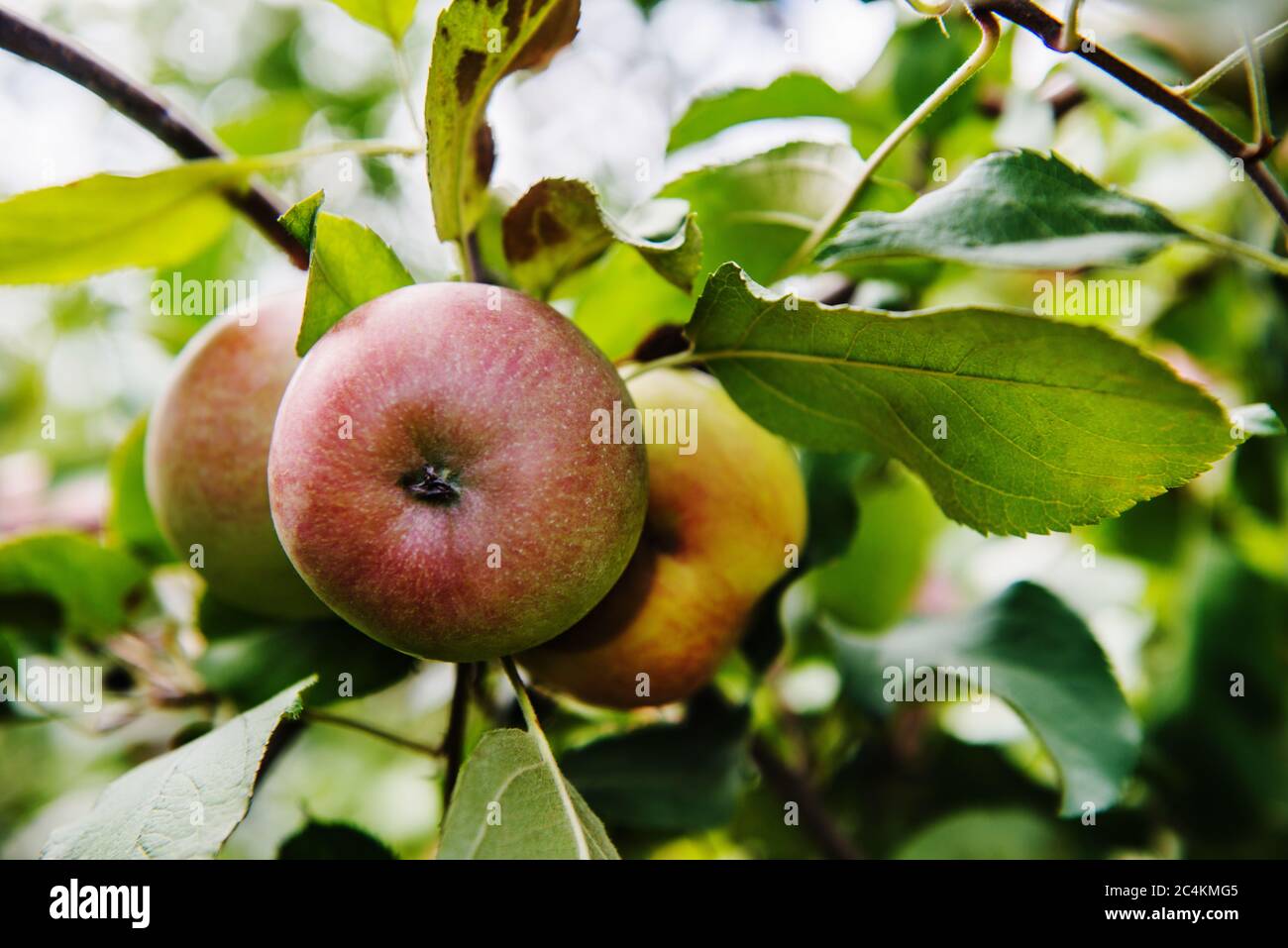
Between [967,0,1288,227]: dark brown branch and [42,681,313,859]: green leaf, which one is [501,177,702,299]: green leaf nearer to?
[967,0,1288,227]: dark brown branch

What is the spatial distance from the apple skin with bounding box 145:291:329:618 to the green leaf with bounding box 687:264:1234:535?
0.37 metres

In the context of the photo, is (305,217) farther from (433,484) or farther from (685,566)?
(685,566)

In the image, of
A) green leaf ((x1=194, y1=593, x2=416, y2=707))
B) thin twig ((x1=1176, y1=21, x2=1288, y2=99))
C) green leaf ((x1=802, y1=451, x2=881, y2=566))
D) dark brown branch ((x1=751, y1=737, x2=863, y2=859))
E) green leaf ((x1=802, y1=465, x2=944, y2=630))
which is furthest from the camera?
green leaf ((x1=802, y1=465, x2=944, y2=630))

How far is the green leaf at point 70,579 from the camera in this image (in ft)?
3.23

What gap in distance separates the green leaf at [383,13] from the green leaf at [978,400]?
0.41 m

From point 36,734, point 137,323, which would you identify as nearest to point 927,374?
point 137,323

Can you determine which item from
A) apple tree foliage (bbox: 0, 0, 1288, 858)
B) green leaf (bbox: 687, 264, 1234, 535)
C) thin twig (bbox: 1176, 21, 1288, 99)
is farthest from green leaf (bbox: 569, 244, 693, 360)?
thin twig (bbox: 1176, 21, 1288, 99)

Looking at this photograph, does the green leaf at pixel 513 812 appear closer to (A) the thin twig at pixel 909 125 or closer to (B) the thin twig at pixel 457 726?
(B) the thin twig at pixel 457 726

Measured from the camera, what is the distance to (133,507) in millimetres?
1056

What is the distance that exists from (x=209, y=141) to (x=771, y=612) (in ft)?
2.28

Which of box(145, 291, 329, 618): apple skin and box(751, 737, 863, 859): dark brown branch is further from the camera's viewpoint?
box(751, 737, 863, 859): dark brown branch

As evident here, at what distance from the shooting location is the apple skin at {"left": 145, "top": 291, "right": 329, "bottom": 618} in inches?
30.7

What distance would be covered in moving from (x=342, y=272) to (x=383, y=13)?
32cm
